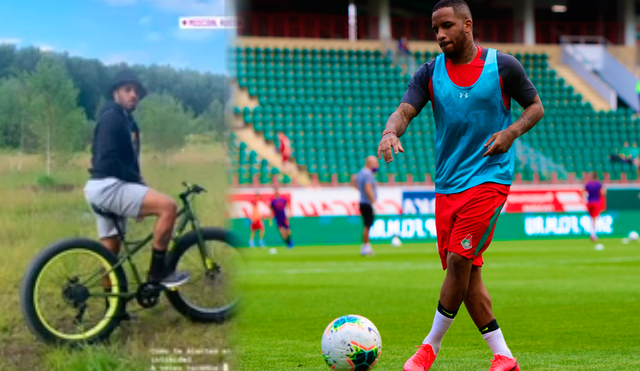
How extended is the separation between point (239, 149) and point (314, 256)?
9010 mm

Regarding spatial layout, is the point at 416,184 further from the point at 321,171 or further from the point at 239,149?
the point at 239,149

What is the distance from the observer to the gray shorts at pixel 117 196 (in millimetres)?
3766

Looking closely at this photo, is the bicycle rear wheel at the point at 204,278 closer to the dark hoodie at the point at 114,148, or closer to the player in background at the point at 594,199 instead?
the dark hoodie at the point at 114,148

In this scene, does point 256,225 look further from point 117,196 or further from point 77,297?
point 117,196

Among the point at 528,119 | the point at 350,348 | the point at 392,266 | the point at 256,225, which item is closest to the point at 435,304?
the point at 350,348

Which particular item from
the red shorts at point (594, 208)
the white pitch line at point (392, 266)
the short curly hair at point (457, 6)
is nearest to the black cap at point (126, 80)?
the short curly hair at point (457, 6)

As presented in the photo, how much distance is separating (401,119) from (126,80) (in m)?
1.54

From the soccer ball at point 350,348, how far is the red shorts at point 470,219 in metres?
0.60

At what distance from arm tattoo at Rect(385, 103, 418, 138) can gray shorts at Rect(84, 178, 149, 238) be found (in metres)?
1.44

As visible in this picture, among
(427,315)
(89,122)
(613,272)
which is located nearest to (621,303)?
(427,315)

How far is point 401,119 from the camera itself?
15.7 ft

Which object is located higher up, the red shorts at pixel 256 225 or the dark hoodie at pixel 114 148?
the dark hoodie at pixel 114 148

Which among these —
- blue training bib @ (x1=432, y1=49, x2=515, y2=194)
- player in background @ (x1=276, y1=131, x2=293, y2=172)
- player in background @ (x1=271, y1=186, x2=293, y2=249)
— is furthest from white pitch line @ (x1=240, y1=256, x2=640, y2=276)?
player in background @ (x1=276, y1=131, x2=293, y2=172)

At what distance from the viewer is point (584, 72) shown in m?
31.9
